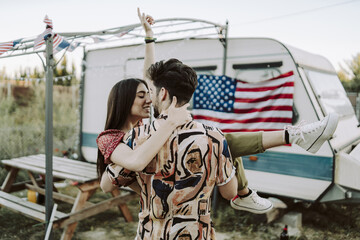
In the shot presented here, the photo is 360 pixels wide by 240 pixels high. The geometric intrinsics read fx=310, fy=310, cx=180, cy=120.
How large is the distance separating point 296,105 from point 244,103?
79cm

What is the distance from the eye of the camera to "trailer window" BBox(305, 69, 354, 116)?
187 inches

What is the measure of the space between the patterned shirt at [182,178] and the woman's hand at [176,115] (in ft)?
0.12

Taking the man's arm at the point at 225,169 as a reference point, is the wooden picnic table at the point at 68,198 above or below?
below

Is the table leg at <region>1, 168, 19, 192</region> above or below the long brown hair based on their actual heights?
below

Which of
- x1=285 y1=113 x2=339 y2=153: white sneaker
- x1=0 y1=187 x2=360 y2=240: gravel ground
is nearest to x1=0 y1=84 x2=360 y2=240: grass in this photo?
x1=0 y1=187 x2=360 y2=240: gravel ground

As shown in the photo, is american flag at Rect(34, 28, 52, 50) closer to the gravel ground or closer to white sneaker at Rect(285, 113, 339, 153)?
white sneaker at Rect(285, 113, 339, 153)

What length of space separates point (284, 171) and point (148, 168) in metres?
3.58

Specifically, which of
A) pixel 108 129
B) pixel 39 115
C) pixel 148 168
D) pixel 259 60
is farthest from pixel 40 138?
pixel 148 168

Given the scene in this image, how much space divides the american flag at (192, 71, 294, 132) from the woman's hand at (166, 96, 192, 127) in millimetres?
3395

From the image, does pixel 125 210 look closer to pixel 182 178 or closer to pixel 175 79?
pixel 182 178

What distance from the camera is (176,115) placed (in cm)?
146

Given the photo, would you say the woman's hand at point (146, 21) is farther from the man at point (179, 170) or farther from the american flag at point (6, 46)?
the american flag at point (6, 46)

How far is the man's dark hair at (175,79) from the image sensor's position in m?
1.48

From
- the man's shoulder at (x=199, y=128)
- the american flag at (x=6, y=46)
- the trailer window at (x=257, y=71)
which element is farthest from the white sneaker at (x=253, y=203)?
the american flag at (x=6, y=46)
